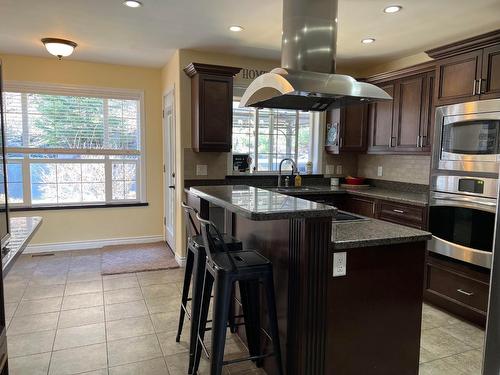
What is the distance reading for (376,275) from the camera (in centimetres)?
197

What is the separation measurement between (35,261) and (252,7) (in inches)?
152

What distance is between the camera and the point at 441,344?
2.65m

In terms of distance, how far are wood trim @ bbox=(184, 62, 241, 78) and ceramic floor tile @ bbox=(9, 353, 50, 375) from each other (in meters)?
2.90

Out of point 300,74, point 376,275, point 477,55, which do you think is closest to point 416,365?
point 376,275

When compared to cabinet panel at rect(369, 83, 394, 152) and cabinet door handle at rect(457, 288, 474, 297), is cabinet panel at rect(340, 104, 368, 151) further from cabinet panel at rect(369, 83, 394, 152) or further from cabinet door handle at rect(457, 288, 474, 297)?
cabinet door handle at rect(457, 288, 474, 297)

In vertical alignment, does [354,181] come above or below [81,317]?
above

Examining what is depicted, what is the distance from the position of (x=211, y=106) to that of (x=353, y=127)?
189 centimetres

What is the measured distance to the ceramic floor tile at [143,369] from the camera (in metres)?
2.27

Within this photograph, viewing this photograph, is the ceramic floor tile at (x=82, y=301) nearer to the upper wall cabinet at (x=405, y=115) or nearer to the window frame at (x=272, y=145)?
the window frame at (x=272, y=145)

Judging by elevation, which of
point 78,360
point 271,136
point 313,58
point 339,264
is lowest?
point 78,360

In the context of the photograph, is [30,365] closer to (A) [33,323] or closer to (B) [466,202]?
(A) [33,323]

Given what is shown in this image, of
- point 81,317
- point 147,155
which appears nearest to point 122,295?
point 81,317

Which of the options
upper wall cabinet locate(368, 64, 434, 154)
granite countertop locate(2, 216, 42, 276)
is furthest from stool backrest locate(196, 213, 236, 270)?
upper wall cabinet locate(368, 64, 434, 154)

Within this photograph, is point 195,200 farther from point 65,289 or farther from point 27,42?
point 27,42
